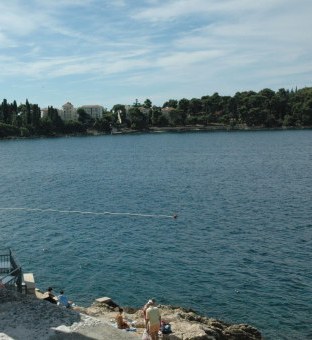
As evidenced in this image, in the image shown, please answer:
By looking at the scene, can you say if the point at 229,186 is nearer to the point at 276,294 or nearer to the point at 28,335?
the point at 276,294

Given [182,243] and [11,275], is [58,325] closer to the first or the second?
[11,275]

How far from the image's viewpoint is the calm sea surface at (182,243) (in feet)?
103

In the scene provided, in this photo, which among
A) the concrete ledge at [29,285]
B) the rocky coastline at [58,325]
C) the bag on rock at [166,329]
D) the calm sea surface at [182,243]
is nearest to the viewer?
the rocky coastline at [58,325]

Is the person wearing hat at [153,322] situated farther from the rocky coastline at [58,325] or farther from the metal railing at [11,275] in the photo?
the metal railing at [11,275]

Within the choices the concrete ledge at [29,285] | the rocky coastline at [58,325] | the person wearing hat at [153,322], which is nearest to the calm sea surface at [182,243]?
the rocky coastline at [58,325]

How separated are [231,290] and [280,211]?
84.2ft

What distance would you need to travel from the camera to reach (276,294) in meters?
31.6

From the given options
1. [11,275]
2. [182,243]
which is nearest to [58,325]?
[11,275]

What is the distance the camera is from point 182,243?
43281mm

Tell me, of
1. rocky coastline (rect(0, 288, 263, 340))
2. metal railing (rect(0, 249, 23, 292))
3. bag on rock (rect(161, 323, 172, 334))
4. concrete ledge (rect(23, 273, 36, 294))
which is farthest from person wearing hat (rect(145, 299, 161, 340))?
concrete ledge (rect(23, 273, 36, 294))

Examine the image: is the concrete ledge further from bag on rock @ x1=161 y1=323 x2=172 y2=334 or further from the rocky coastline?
bag on rock @ x1=161 y1=323 x2=172 y2=334

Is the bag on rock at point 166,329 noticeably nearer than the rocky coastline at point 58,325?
No

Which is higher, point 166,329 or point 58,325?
point 58,325

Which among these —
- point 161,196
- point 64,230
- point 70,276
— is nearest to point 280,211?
point 161,196
